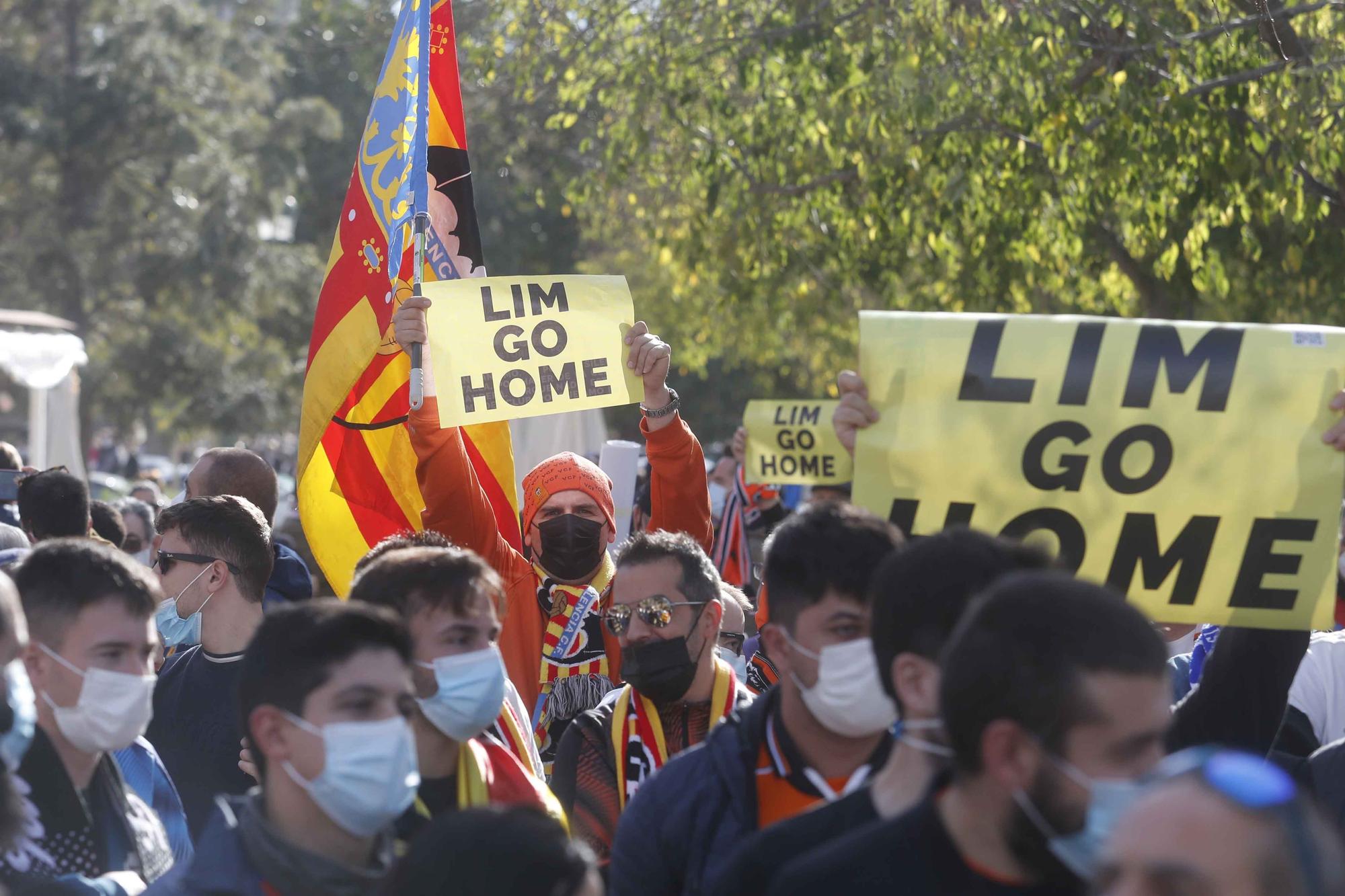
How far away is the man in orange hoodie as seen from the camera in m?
5.02

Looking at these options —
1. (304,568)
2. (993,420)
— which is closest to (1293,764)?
(993,420)

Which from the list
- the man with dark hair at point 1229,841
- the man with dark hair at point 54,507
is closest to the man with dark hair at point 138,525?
the man with dark hair at point 54,507

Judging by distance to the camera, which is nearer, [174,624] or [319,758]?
[319,758]

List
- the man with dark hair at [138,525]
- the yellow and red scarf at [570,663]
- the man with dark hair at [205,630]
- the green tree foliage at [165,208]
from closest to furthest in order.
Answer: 1. the man with dark hair at [205,630]
2. the yellow and red scarf at [570,663]
3. the man with dark hair at [138,525]
4. the green tree foliage at [165,208]

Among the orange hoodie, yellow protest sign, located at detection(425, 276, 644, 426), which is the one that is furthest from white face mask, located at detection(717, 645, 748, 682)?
yellow protest sign, located at detection(425, 276, 644, 426)

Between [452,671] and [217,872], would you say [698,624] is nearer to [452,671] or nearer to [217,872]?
[452,671]

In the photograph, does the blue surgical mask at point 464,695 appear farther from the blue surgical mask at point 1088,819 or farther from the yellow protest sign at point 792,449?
the blue surgical mask at point 1088,819

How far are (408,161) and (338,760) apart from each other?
356cm

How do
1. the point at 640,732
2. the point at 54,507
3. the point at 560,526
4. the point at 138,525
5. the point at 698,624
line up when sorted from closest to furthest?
1. the point at 640,732
2. the point at 698,624
3. the point at 560,526
4. the point at 54,507
5. the point at 138,525

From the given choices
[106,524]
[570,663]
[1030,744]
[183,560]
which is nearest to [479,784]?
[570,663]

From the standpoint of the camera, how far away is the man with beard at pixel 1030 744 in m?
2.39

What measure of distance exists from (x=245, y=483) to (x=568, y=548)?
5.13 feet

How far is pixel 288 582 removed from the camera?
19.1 ft

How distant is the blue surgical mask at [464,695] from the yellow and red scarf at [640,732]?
1.82ft
